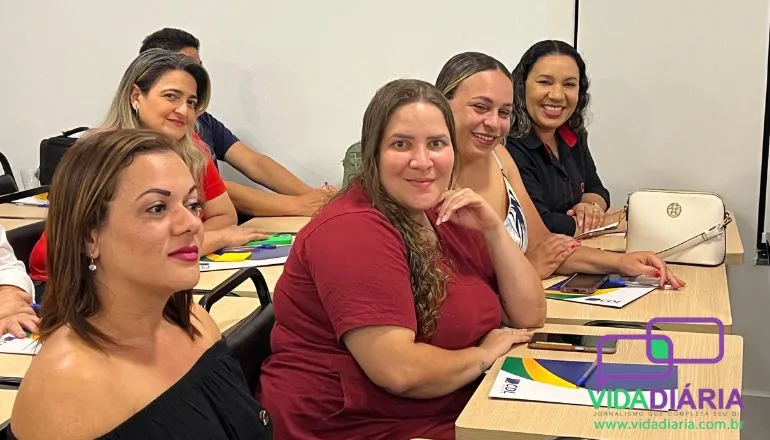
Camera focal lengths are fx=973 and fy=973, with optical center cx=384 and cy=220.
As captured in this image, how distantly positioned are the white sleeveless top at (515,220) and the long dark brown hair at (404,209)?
60 cm

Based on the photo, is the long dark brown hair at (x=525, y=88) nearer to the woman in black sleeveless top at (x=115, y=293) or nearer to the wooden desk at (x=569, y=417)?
the wooden desk at (x=569, y=417)

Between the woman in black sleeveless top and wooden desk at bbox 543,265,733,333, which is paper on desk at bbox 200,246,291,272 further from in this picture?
the woman in black sleeveless top

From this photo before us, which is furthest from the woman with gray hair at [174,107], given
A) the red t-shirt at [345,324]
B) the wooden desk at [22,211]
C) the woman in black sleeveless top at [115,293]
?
the woman in black sleeveless top at [115,293]

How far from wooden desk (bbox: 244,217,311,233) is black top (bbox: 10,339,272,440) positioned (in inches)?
79.3

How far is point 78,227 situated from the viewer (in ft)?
4.48

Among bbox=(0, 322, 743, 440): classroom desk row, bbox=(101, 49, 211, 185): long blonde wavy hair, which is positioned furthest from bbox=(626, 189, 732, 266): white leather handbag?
bbox=(101, 49, 211, 185): long blonde wavy hair

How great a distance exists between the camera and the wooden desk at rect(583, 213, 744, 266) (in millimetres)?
3189

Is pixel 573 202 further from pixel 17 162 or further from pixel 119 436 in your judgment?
pixel 17 162

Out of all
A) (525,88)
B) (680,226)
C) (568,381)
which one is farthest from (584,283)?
(525,88)

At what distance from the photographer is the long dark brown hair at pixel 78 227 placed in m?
1.37

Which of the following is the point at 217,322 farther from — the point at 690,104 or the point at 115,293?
the point at 690,104

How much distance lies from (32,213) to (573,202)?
2.01 m

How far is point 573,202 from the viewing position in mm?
3598

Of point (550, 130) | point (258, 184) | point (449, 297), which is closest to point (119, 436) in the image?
point (449, 297)
